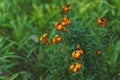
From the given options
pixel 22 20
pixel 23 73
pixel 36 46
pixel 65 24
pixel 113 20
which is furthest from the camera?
pixel 22 20

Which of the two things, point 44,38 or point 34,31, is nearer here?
point 44,38

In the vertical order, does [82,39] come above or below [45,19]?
below

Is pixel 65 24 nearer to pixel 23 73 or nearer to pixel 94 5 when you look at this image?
pixel 23 73

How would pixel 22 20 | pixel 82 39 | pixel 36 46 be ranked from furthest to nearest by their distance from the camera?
1. pixel 22 20
2. pixel 36 46
3. pixel 82 39

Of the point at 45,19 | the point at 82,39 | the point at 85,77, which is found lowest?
the point at 85,77

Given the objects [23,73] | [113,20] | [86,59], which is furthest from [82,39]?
[113,20]

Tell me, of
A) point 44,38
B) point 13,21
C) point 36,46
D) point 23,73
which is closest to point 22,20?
point 13,21

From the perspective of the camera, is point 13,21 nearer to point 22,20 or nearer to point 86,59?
point 22,20
